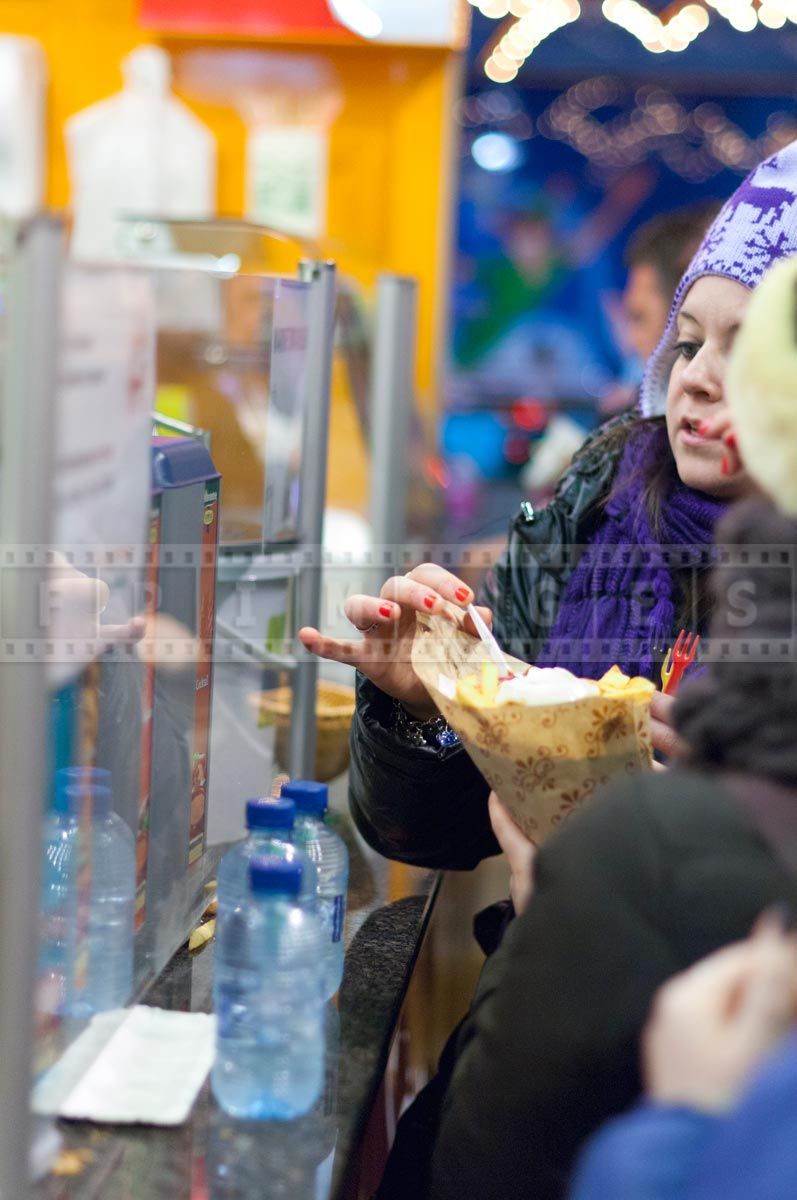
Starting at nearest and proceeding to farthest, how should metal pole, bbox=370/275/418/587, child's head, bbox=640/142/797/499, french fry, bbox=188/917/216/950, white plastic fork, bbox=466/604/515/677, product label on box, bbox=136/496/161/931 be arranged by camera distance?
product label on box, bbox=136/496/161/931
white plastic fork, bbox=466/604/515/677
french fry, bbox=188/917/216/950
child's head, bbox=640/142/797/499
metal pole, bbox=370/275/418/587

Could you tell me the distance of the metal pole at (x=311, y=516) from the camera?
2.07 m

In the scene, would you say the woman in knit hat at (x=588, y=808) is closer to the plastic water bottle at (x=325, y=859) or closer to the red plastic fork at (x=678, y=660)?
the red plastic fork at (x=678, y=660)

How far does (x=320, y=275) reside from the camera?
6.65 feet

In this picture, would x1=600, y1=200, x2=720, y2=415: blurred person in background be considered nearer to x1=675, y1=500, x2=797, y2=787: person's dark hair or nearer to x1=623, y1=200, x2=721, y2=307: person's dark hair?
x1=623, y1=200, x2=721, y2=307: person's dark hair

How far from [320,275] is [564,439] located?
273cm

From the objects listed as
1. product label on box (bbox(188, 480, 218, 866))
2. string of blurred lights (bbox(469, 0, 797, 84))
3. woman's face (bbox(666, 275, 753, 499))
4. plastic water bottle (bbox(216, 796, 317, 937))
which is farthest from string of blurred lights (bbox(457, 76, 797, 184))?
plastic water bottle (bbox(216, 796, 317, 937))

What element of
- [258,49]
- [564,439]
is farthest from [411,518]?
[258,49]

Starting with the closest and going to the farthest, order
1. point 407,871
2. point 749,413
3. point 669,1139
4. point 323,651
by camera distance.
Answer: point 669,1139
point 749,413
point 323,651
point 407,871

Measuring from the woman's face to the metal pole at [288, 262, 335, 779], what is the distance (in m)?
0.59

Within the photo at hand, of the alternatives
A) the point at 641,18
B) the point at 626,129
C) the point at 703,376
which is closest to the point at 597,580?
the point at 703,376

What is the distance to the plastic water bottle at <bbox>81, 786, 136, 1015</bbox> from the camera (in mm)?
1271

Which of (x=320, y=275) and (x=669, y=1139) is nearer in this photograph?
(x=669, y=1139)

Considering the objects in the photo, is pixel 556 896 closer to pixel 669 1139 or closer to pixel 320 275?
pixel 669 1139

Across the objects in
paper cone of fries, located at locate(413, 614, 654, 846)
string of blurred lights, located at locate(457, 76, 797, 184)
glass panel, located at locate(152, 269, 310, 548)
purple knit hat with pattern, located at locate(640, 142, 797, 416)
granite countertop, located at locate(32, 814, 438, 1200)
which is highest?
string of blurred lights, located at locate(457, 76, 797, 184)
